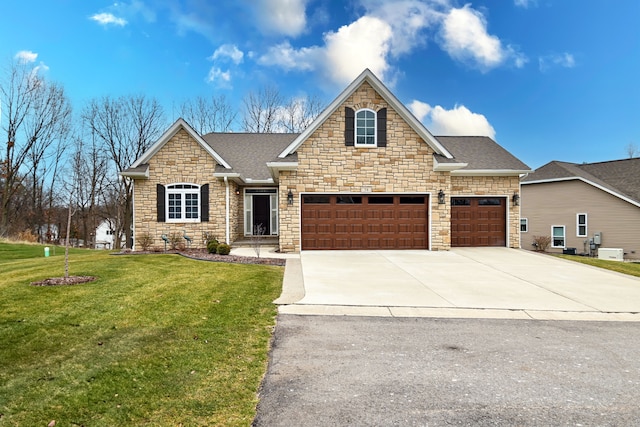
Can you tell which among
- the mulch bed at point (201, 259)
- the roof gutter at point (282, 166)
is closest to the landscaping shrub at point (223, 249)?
the mulch bed at point (201, 259)

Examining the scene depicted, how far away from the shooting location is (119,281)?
8.29 m

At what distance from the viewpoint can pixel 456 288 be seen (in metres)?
8.29

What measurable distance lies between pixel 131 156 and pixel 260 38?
1619cm

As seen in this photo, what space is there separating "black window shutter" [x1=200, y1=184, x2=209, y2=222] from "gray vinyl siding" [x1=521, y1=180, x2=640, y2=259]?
1977cm

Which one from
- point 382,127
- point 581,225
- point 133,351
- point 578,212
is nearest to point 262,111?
point 382,127

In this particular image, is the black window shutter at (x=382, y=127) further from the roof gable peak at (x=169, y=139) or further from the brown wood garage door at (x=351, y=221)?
the roof gable peak at (x=169, y=139)

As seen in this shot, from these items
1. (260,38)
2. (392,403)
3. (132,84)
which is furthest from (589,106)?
(132,84)

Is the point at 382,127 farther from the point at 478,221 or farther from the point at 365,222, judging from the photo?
the point at 478,221

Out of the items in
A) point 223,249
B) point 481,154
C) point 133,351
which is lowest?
point 133,351

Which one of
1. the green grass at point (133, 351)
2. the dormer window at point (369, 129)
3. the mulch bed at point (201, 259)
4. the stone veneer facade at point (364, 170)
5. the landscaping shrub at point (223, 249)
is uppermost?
the dormer window at point (369, 129)

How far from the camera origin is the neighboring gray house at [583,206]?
1975 cm

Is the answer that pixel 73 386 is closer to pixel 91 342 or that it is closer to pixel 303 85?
pixel 91 342

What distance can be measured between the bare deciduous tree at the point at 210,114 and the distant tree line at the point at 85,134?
8cm

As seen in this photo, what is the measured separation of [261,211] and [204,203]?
3473 millimetres
